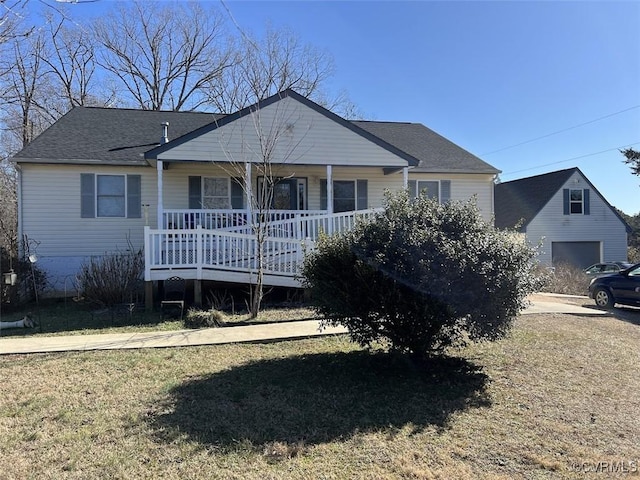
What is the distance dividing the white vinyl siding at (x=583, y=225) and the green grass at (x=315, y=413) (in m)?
20.7

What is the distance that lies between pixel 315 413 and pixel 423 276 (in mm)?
1879

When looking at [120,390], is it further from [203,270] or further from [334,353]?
[203,270]

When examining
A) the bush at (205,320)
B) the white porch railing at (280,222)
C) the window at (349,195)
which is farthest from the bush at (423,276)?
the window at (349,195)

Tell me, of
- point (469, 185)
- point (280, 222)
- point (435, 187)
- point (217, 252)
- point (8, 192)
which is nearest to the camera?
point (217, 252)

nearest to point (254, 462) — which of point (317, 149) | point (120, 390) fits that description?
point (120, 390)

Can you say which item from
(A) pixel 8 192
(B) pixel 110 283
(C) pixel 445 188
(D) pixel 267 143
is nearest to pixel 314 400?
(B) pixel 110 283

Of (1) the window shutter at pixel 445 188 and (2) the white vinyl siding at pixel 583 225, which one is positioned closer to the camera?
(1) the window shutter at pixel 445 188

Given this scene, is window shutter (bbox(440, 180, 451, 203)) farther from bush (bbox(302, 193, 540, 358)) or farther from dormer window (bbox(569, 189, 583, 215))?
dormer window (bbox(569, 189, 583, 215))

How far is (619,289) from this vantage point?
39.6 ft

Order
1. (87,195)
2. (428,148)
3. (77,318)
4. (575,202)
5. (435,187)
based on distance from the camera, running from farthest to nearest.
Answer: (575,202) < (428,148) < (435,187) < (87,195) < (77,318)

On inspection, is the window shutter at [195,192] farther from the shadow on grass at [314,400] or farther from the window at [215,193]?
the shadow on grass at [314,400]

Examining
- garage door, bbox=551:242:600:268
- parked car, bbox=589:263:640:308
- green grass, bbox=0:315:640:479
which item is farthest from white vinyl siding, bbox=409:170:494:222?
garage door, bbox=551:242:600:268

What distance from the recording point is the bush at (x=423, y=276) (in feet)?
16.2

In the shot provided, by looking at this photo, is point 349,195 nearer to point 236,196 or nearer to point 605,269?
point 236,196
